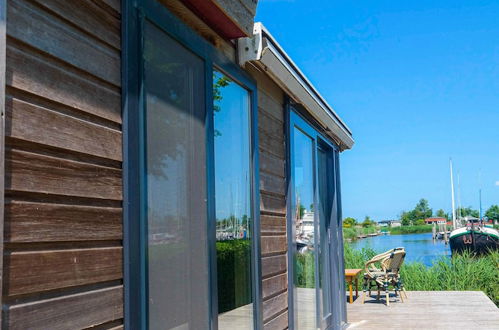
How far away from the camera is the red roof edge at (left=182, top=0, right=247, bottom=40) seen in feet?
8.20

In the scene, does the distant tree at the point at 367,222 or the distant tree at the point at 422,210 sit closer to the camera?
the distant tree at the point at 367,222

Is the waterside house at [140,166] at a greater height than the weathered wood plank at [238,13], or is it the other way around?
the weathered wood plank at [238,13]

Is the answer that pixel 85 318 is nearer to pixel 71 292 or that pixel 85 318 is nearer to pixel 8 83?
pixel 71 292

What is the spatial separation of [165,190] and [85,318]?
0.65 m

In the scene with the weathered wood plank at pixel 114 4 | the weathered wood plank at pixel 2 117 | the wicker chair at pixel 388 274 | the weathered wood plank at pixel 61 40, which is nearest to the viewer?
the weathered wood plank at pixel 2 117

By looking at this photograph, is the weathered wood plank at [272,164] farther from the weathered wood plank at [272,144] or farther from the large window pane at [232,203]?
the large window pane at [232,203]

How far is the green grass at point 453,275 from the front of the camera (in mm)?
10867

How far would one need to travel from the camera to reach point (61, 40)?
5.48 ft

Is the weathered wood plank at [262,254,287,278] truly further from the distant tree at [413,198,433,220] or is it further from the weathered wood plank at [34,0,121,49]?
the distant tree at [413,198,433,220]

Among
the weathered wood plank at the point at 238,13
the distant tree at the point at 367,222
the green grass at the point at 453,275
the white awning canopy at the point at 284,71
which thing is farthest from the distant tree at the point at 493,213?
the weathered wood plank at the point at 238,13

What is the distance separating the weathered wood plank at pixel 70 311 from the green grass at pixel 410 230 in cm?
7687

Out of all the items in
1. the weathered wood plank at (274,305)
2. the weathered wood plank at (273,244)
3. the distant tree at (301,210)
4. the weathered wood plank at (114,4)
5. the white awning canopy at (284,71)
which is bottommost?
the weathered wood plank at (274,305)

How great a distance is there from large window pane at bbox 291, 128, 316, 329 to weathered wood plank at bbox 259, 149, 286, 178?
338 mm

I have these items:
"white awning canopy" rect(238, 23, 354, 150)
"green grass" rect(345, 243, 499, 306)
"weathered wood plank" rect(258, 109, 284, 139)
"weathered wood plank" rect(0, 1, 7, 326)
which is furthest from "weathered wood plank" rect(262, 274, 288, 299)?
"green grass" rect(345, 243, 499, 306)
